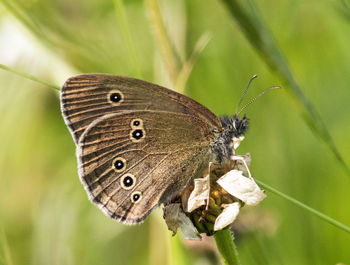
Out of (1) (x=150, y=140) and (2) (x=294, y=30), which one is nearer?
(1) (x=150, y=140)

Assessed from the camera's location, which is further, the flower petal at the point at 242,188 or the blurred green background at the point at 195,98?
the blurred green background at the point at 195,98

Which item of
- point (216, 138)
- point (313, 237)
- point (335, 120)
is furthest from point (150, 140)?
point (335, 120)

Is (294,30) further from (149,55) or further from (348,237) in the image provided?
(348,237)

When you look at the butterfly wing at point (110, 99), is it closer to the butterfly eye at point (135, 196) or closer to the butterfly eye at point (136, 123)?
the butterfly eye at point (136, 123)

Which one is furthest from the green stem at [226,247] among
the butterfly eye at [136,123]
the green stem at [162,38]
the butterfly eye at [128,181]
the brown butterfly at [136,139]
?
the green stem at [162,38]

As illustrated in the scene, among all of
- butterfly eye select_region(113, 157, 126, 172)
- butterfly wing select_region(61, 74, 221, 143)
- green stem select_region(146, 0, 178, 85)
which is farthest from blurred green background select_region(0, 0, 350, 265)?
butterfly eye select_region(113, 157, 126, 172)

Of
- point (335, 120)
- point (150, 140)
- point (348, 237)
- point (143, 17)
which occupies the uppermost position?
point (143, 17)

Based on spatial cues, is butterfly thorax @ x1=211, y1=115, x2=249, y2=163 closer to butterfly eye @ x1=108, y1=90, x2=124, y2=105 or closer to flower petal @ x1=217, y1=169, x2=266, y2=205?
flower petal @ x1=217, y1=169, x2=266, y2=205
